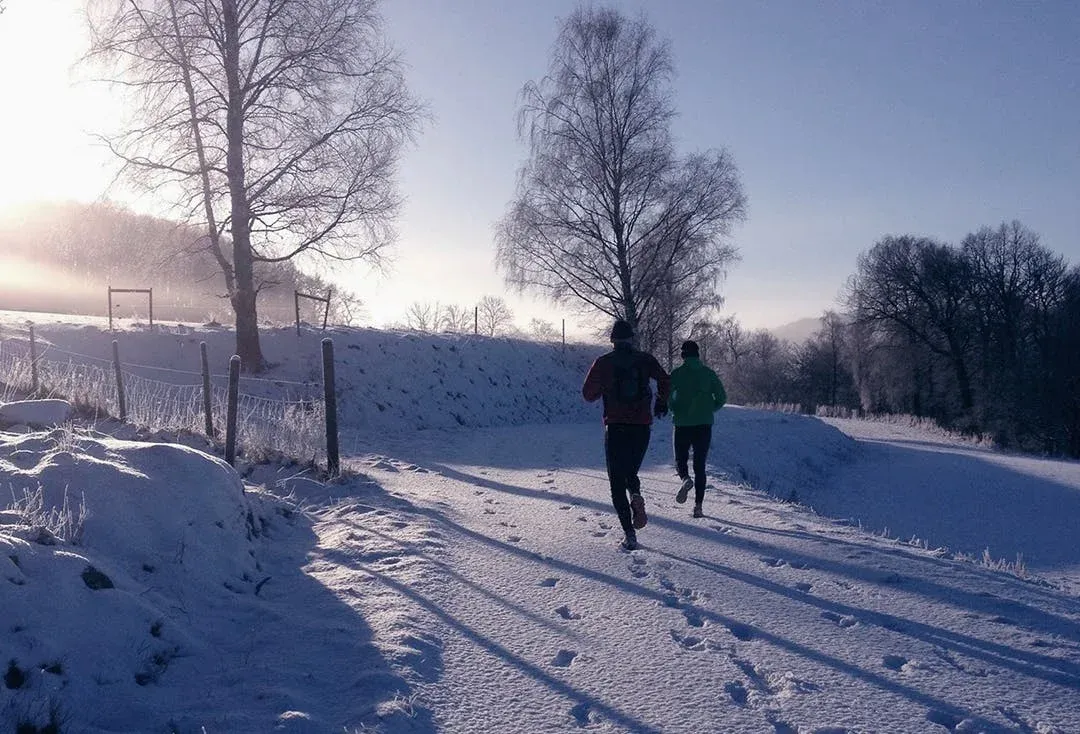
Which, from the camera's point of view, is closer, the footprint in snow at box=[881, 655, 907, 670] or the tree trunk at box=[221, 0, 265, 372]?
the footprint in snow at box=[881, 655, 907, 670]

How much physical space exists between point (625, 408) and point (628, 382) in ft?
0.73

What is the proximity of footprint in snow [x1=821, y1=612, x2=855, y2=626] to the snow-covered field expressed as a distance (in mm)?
20

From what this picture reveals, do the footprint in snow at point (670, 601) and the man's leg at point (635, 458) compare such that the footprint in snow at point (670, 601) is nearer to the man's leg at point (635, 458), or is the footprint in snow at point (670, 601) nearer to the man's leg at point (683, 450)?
the man's leg at point (635, 458)

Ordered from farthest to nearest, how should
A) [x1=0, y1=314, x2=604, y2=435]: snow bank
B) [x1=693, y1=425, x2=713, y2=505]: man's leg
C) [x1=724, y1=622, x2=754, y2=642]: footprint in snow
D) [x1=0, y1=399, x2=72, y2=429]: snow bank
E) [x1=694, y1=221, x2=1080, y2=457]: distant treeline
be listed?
[x1=694, y1=221, x2=1080, y2=457]: distant treeline → [x1=0, y1=314, x2=604, y2=435]: snow bank → [x1=693, y1=425, x2=713, y2=505]: man's leg → [x1=0, y1=399, x2=72, y2=429]: snow bank → [x1=724, y1=622, x2=754, y2=642]: footprint in snow

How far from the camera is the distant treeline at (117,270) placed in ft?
59.5

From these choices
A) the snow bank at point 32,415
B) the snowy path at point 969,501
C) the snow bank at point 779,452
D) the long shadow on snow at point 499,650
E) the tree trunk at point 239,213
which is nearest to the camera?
the long shadow on snow at point 499,650

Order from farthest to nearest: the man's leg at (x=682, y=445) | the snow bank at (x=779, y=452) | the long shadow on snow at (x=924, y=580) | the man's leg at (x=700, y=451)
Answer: the snow bank at (x=779, y=452)
the man's leg at (x=682, y=445)
the man's leg at (x=700, y=451)
the long shadow on snow at (x=924, y=580)

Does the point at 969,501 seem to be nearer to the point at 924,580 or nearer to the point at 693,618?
the point at 924,580

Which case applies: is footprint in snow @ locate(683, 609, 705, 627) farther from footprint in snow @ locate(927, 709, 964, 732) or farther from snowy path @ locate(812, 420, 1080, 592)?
snowy path @ locate(812, 420, 1080, 592)

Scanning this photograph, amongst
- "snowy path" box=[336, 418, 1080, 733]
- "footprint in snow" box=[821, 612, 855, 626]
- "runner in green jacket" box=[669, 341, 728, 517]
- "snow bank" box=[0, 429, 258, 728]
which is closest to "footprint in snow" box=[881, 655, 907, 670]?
"snowy path" box=[336, 418, 1080, 733]

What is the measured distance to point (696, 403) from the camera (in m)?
8.04

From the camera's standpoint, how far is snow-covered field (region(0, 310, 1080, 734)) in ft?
11.4

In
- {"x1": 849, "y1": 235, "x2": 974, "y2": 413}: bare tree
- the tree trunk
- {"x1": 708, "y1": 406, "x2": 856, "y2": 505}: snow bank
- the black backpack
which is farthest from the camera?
{"x1": 849, "y1": 235, "x2": 974, "y2": 413}: bare tree

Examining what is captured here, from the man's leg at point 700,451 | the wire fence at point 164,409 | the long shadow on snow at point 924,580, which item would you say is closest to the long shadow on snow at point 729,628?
the long shadow on snow at point 924,580
